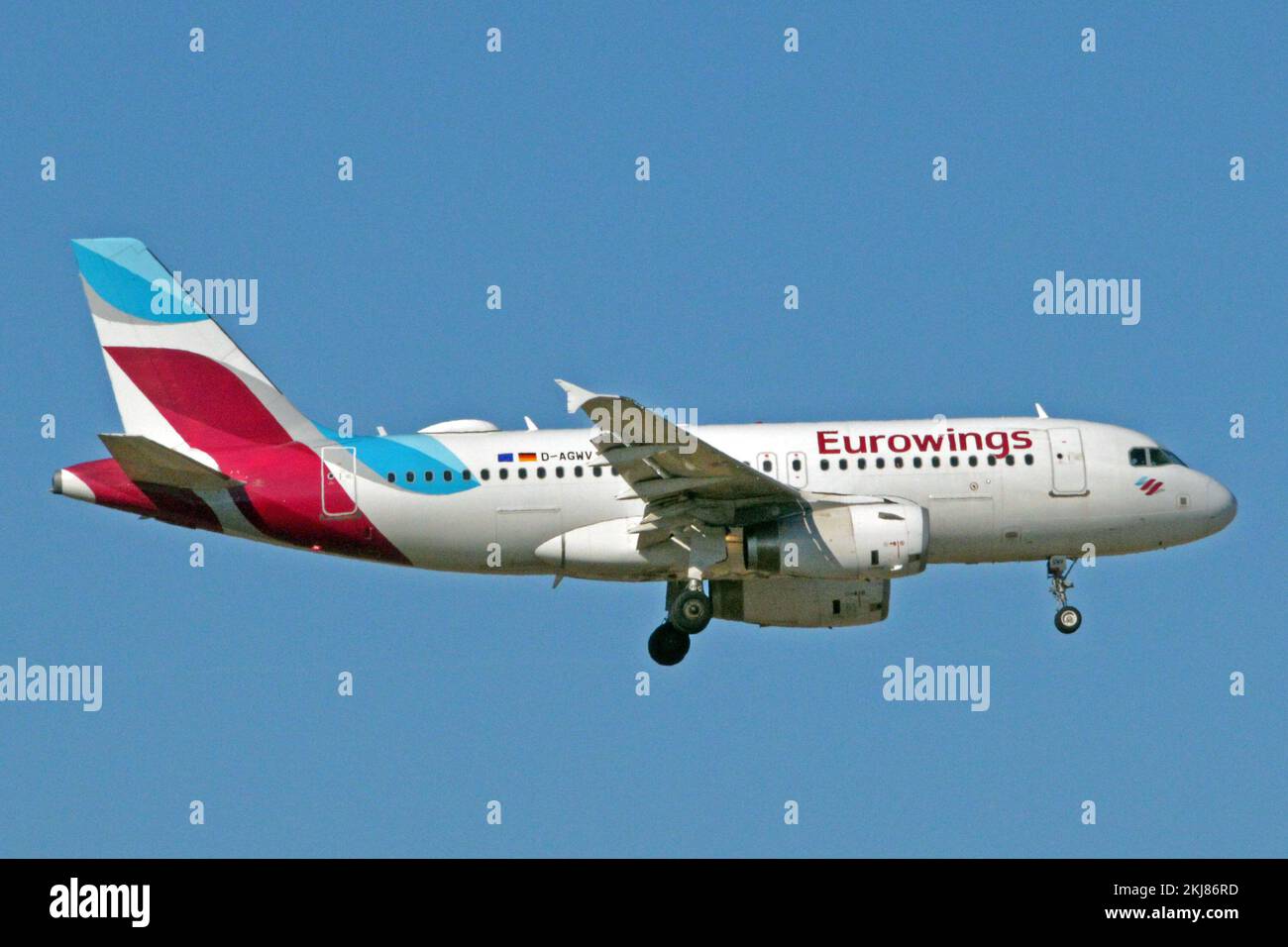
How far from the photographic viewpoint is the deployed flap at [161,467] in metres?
48.4

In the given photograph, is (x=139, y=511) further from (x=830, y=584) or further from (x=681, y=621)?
(x=830, y=584)

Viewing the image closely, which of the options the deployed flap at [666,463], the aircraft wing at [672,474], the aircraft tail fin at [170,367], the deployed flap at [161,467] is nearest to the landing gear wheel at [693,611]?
the aircraft wing at [672,474]

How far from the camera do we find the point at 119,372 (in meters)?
52.1

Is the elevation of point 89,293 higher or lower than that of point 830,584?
higher

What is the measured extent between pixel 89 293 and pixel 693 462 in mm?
14897

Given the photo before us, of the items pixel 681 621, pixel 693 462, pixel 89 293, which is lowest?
pixel 681 621

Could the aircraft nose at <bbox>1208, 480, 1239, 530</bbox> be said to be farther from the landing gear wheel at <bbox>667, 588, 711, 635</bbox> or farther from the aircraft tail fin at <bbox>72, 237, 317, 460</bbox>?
the aircraft tail fin at <bbox>72, 237, 317, 460</bbox>

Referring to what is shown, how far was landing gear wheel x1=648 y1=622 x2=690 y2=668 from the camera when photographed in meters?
52.6

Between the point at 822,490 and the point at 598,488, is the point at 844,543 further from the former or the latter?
the point at 598,488

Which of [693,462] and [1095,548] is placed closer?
[693,462]

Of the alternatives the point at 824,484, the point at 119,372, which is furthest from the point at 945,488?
the point at 119,372

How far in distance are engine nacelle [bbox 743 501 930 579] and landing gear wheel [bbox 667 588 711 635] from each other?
165 cm

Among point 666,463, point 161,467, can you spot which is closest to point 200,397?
point 161,467

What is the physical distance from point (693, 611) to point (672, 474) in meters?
3.54
